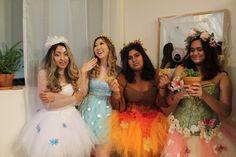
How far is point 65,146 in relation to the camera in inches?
69.4

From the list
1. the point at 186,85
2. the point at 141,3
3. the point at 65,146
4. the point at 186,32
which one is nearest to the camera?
the point at 186,85

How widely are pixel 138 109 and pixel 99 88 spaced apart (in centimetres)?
29

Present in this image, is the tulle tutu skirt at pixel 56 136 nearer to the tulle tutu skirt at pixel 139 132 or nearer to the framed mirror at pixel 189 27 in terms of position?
the tulle tutu skirt at pixel 139 132

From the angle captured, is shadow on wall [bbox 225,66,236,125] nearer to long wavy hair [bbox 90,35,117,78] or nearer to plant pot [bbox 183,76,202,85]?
plant pot [bbox 183,76,202,85]

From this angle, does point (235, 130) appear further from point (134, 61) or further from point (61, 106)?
point (61, 106)

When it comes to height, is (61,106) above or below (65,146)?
above

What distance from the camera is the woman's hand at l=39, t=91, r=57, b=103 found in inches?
71.6

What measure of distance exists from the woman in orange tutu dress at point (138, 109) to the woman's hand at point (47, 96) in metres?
0.39

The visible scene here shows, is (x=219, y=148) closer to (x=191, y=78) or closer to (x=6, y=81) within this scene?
(x=191, y=78)

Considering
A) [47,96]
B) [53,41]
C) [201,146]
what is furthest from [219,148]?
[53,41]

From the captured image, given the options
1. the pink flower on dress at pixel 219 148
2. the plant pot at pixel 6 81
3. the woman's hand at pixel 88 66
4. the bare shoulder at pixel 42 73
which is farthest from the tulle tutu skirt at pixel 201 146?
the plant pot at pixel 6 81

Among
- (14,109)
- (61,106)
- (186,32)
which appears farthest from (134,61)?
(14,109)

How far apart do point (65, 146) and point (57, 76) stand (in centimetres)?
44

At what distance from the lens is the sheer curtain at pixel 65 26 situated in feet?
6.42
